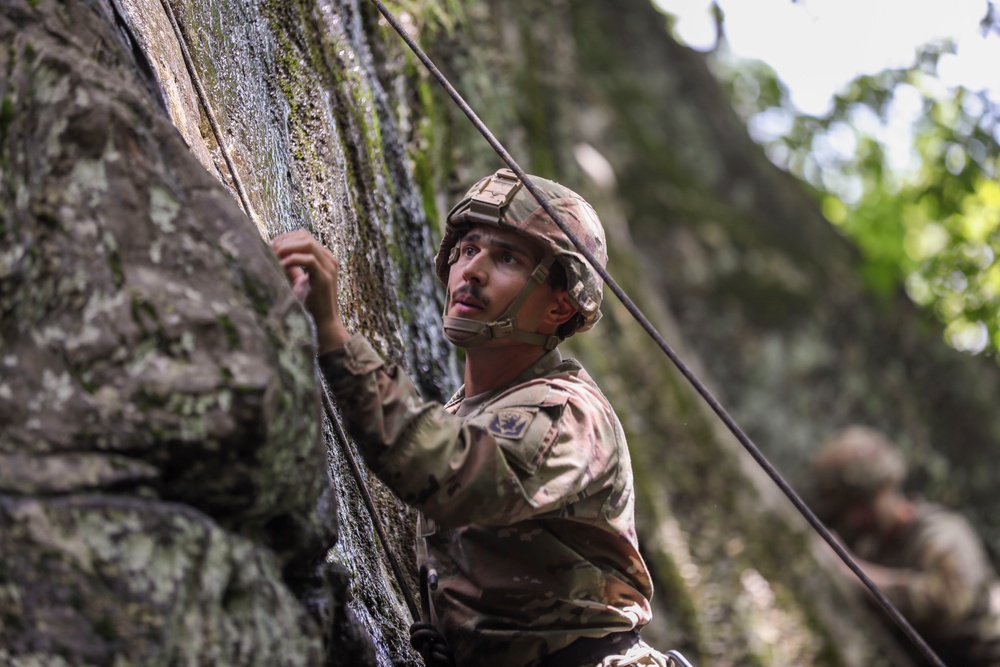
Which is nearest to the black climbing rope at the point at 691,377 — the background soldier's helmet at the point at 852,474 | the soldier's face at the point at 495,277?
the soldier's face at the point at 495,277

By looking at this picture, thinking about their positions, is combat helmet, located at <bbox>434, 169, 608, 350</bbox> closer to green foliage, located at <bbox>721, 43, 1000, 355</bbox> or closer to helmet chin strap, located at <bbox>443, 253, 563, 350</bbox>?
helmet chin strap, located at <bbox>443, 253, 563, 350</bbox>

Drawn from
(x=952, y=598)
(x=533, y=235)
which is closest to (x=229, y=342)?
(x=533, y=235)

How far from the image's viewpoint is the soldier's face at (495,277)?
3781 millimetres

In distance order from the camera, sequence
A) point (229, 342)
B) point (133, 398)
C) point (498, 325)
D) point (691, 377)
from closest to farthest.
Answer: point (133, 398)
point (229, 342)
point (691, 377)
point (498, 325)

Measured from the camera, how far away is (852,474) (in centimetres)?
1197

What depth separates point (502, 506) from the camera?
3178mm

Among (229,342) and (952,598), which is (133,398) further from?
(952,598)

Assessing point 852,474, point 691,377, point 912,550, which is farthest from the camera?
point 852,474

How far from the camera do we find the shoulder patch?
3271mm

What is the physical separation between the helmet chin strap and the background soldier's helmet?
8953 millimetres

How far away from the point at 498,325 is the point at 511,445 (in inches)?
25.2

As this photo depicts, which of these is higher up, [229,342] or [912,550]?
[229,342]

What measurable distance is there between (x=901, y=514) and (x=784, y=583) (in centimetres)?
214

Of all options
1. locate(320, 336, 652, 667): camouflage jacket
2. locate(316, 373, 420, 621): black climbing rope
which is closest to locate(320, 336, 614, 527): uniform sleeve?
locate(320, 336, 652, 667): camouflage jacket
